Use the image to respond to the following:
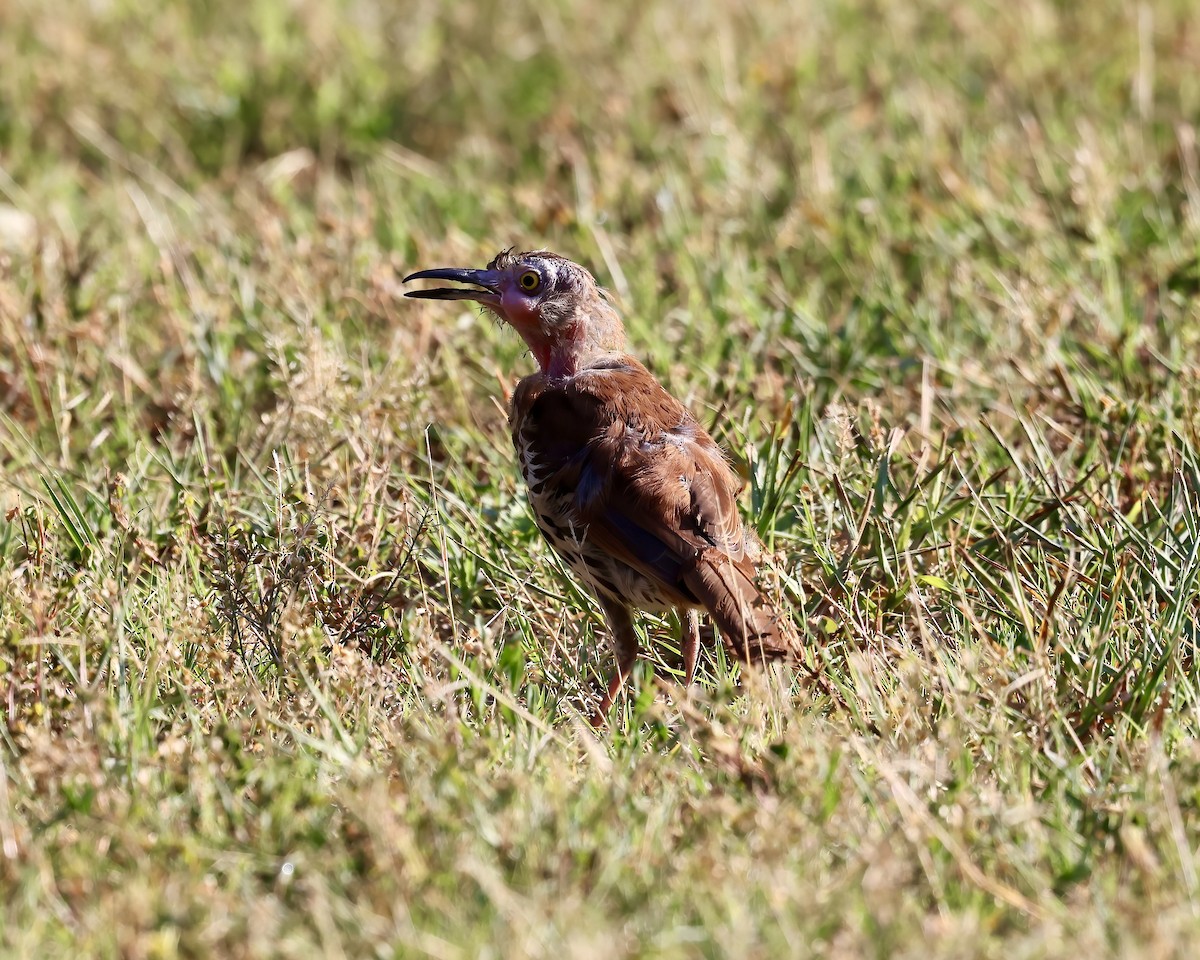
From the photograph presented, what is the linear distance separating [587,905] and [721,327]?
3.01 metres

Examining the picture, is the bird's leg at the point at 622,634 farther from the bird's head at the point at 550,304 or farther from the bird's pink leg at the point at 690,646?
the bird's head at the point at 550,304

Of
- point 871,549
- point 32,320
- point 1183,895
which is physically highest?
point 1183,895

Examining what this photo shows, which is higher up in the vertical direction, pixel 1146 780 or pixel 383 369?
pixel 1146 780

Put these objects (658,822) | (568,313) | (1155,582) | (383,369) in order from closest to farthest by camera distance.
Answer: (658,822), (1155,582), (568,313), (383,369)

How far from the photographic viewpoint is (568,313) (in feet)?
14.5

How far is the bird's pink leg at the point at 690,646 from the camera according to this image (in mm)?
3910

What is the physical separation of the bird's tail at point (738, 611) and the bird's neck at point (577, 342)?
0.89 meters

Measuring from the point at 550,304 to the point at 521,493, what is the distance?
1.76 feet

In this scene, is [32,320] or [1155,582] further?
[32,320]

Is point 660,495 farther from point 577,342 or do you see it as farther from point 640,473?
point 577,342

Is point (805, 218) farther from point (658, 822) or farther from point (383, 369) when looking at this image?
point (658, 822)

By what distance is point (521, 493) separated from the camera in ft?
14.9

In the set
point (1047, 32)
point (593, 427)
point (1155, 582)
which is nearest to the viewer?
point (1155, 582)

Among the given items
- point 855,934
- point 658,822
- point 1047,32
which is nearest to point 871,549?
point 658,822
